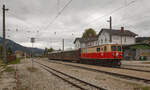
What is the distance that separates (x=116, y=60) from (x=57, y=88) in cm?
1252

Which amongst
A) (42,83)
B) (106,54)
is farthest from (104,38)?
(42,83)

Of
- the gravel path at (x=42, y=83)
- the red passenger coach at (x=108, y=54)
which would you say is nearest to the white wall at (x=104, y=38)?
the red passenger coach at (x=108, y=54)

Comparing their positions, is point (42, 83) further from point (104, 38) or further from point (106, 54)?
point (104, 38)

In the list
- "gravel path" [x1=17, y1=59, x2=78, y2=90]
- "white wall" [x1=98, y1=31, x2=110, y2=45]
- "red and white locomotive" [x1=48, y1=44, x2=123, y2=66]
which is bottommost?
"gravel path" [x1=17, y1=59, x2=78, y2=90]

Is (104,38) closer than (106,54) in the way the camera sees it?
No

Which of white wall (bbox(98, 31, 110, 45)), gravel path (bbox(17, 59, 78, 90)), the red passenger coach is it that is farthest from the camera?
white wall (bbox(98, 31, 110, 45))

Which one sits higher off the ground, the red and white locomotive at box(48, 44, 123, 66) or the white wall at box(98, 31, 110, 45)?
the white wall at box(98, 31, 110, 45)

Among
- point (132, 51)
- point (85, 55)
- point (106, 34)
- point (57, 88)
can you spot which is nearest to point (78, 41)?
point (106, 34)

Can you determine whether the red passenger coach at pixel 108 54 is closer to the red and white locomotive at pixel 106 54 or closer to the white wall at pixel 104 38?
the red and white locomotive at pixel 106 54

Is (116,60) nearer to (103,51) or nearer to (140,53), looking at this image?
(103,51)

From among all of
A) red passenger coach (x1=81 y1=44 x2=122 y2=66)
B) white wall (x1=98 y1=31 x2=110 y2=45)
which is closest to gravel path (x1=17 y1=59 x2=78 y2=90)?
red passenger coach (x1=81 y1=44 x2=122 y2=66)

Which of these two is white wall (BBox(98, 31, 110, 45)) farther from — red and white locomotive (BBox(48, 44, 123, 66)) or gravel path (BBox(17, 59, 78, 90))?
gravel path (BBox(17, 59, 78, 90))

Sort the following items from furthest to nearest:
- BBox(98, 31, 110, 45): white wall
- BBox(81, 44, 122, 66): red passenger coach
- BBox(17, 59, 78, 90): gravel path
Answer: BBox(98, 31, 110, 45): white wall
BBox(81, 44, 122, 66): red passenger coach
BBox(17, 59, 78, 90): gravel path

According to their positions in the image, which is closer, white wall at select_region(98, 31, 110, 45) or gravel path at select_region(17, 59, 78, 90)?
gravel path at select_region(17, 59, 78, 90)
